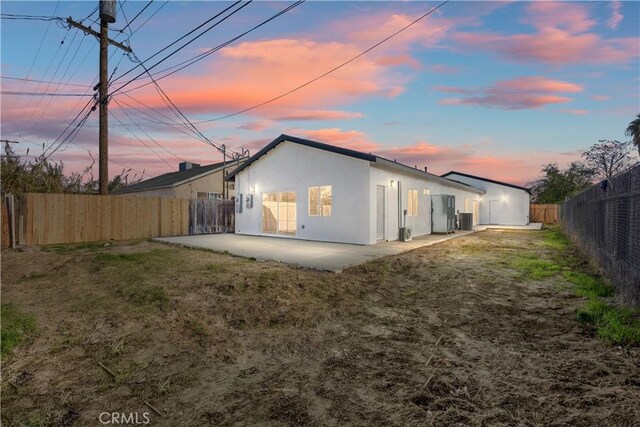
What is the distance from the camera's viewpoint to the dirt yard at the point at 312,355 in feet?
8.44

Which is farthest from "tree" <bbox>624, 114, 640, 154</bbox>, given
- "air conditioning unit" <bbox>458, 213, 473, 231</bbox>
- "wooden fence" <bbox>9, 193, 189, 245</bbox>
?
"wooden fence" <bbox>9, 193, 189, 245</bbox>

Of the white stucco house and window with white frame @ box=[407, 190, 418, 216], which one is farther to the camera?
window with white frame @ box=[407, 190, 418, 216]

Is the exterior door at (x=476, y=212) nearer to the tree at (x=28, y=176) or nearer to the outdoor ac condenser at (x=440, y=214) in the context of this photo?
the outdoor ac condenser at (x=440, y=214)

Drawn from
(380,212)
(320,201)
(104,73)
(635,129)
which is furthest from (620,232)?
(635,129)

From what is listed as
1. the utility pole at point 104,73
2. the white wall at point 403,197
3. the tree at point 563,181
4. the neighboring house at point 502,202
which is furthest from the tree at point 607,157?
the utility pole at point 104,73

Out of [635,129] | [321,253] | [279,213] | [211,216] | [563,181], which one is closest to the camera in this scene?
[321,253]

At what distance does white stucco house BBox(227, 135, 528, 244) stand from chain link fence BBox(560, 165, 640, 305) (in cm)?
653

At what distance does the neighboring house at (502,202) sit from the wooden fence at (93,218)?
1008 inches

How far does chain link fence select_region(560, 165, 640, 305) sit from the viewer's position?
4.93m

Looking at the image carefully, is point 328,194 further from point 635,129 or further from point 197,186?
point 635,129

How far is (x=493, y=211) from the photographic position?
3047 centimetres

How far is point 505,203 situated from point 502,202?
25 centimetres

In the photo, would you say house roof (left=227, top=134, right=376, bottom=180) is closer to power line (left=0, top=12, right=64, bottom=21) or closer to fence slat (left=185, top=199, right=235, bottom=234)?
fence slat (left=185, top=199, right=235, bottom=234)

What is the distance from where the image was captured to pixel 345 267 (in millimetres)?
8164
